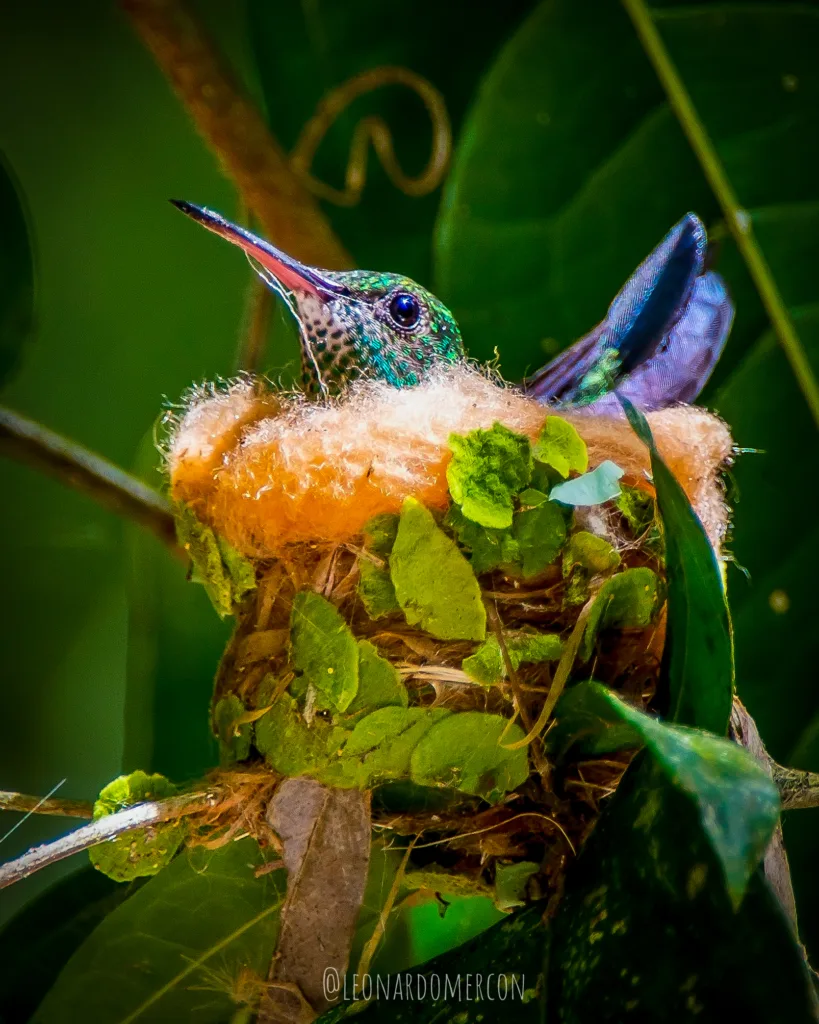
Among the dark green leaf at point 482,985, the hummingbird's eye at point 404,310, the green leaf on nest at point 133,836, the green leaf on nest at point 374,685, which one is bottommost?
the dark green leaf at point 482,985

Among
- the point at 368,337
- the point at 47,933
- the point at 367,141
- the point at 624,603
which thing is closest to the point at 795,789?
the point at 624,603

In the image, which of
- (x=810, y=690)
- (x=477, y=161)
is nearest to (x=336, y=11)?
(x=477, y=161)

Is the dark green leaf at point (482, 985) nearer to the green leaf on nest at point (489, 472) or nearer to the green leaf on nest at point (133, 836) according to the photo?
the green leaf on nest at point (133, 836)

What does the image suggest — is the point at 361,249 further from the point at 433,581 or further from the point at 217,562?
the point at 433,581

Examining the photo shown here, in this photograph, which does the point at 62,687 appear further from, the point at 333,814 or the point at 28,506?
the point at 333,814

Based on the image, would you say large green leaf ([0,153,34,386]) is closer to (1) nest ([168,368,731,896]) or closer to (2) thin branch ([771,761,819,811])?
(1) nest ([168,368,731,896])

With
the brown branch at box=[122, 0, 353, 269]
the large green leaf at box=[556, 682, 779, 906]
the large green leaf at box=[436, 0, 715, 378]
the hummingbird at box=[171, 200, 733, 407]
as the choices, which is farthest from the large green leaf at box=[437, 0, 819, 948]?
the large green leaf at box=[556, 682, 779, 906]

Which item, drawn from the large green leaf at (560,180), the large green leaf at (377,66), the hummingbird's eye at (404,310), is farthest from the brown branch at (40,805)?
the large green leaf at (377,66)
